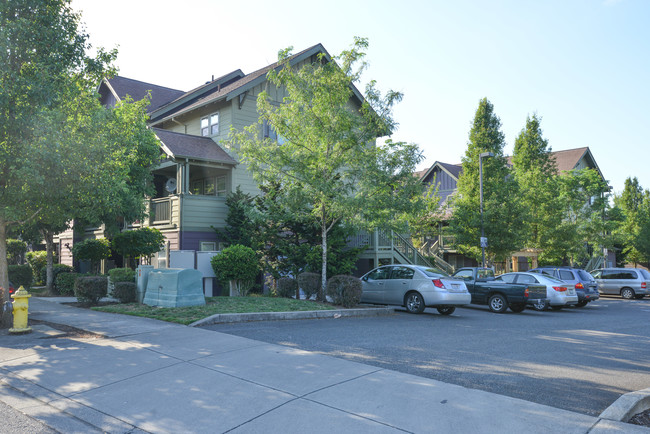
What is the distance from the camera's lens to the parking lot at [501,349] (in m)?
6.70

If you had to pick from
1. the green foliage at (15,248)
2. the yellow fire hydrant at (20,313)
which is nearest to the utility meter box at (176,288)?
the yellow fire hydrant at (20,313)

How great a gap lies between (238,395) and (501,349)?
5560 millimetres

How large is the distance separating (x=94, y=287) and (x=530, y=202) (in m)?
23.8

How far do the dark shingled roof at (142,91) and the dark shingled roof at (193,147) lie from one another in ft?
20.1

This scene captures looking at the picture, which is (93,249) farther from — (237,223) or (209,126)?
(209,126)

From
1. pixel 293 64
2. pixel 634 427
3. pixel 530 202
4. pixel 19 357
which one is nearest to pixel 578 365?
pixel 634 427

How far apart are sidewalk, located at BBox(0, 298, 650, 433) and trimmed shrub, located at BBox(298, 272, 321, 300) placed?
276 inches

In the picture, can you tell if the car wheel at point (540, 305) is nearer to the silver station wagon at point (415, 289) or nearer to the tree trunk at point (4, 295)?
the silver station wagon at point (415, 289)

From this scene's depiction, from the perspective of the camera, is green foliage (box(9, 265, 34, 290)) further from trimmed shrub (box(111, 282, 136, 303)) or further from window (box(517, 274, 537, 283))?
window (box(517, 274, 537, 283))

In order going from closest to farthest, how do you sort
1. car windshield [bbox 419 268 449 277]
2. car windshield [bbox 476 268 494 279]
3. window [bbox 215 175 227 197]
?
car windshield [bbox 419 268 449 277]
car windshield [bbox 476 268 494 279]
window [bbox 215 175 227 197]

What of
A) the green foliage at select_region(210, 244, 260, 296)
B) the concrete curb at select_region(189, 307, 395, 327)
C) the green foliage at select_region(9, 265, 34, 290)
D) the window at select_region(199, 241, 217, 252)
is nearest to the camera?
the concrete curb at select_region(189, 307, 395, 327)

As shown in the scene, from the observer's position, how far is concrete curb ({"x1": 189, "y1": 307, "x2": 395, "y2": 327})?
11156 mm

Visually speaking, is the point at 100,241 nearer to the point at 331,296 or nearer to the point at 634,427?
the point at 331,296

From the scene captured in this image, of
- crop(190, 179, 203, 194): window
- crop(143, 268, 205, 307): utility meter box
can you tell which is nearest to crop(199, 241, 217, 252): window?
crop(190, 179, 203, 194): window
